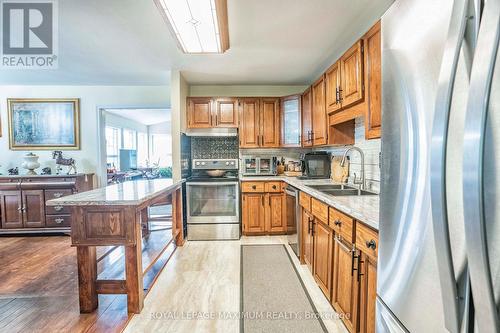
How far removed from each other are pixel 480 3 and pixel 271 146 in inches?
133

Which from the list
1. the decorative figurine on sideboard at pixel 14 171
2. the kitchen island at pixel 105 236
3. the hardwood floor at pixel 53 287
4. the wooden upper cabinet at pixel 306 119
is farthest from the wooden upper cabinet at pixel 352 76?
the decorative figurine on sideboard at pixel 14 171

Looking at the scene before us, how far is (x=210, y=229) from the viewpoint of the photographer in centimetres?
353

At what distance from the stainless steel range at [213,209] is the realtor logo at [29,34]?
2.26m

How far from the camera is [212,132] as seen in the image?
3.79 m

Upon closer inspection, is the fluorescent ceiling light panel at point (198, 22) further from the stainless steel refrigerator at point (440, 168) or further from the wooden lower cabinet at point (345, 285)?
the wooden lower cabinet at point (345, 285)

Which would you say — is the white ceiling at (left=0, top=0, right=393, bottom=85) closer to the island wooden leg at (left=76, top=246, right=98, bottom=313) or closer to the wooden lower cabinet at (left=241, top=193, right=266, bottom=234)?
the wooden lower cabinet at (left=241, top=193, right=266, bottom=234)

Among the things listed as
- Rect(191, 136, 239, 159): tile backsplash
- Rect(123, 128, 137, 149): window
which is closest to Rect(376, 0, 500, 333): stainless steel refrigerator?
Rect(191, 136, 239, 159): tile backsplash

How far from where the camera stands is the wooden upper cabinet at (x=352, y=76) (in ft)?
6.20

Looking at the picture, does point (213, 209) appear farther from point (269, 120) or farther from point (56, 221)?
point (56, 221)

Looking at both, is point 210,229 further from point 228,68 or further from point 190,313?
point 228,68

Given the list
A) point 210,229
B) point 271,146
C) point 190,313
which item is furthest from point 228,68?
point 190,313

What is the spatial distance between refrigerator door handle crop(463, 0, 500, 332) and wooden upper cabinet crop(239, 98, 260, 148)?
3.40m

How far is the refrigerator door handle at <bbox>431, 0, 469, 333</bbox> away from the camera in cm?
56

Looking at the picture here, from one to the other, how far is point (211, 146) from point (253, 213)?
53.2 inches
